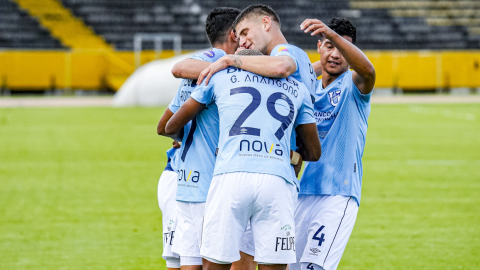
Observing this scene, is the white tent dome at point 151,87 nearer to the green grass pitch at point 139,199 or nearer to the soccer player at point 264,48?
the green grass pitch at point 139,199

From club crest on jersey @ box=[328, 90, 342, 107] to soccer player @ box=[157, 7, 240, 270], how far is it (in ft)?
2.63

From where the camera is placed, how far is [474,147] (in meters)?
15.0

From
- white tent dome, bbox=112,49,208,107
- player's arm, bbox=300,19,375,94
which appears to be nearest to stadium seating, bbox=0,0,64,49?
white tent dome, bbox=112,49,208,107

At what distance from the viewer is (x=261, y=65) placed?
370cm

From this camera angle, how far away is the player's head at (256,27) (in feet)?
13.1

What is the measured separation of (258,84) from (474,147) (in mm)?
12579

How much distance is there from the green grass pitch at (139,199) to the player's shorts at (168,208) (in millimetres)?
1885

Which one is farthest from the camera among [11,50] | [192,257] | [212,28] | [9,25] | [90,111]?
[9,25]

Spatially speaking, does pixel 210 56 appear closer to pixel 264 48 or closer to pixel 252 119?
pixel 264 48

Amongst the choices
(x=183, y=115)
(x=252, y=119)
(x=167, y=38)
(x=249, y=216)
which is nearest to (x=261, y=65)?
(x=252, y=119)

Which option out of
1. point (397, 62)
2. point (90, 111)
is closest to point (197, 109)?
point (90, 111)

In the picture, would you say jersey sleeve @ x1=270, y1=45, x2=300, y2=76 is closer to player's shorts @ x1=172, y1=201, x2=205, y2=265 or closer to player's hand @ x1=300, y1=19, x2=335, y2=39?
player's hand @ x1=300, y1=19, x2=335, y2=39

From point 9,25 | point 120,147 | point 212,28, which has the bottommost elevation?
point 120,147

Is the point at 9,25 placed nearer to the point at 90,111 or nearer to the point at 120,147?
the point at 90,111
